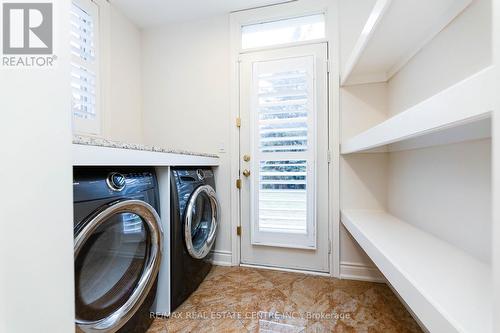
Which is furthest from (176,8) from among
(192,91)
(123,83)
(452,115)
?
(452,115)

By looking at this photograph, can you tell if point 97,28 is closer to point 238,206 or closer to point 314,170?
point 238,206

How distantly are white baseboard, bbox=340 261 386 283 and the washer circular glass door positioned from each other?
3.49 ft

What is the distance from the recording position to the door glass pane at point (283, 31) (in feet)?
6.17

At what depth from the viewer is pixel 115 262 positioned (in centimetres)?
105

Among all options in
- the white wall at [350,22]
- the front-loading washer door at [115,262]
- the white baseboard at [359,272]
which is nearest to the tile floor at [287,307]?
the white baseboard at [359,272]

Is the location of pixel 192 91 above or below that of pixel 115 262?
above

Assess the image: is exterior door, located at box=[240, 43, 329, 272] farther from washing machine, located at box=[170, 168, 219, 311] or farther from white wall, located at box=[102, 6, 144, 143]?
white wall, located at box=[102, 6, 144, 143]

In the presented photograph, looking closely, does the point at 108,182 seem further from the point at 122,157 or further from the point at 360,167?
the point at 360,167

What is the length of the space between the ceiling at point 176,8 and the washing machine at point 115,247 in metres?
1.53

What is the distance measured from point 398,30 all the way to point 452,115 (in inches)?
34.0

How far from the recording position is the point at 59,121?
0.48 metres

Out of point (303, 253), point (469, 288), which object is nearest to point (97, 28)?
point (303, 253)

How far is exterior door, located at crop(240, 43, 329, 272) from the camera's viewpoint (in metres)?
1.83

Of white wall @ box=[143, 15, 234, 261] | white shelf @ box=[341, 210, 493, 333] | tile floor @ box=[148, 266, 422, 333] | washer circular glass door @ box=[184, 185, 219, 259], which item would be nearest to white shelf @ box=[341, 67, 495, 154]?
white shelf @ box=[341, 210, 493, 333]
